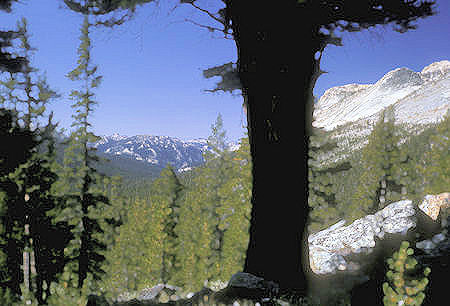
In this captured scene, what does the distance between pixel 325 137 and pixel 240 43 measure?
10.1 meters

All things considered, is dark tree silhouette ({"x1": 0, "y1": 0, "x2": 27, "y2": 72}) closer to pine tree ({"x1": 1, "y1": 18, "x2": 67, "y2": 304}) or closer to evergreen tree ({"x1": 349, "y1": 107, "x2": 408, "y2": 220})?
pine tree ({"x1": 1, "y1": 18, "x2": 67, "y2": 304})

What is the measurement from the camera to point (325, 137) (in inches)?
522

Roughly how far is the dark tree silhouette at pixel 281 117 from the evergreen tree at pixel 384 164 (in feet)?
85.8

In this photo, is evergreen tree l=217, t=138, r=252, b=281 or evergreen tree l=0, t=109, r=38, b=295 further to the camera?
evergreen tree l=217, t=138, r=252, b=281

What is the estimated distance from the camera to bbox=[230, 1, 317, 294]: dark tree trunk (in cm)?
382

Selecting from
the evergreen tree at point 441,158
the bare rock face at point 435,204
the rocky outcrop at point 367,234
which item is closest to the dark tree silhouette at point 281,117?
the rocky outcrop at point 367,234

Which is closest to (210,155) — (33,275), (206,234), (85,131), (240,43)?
Result: (206,234)

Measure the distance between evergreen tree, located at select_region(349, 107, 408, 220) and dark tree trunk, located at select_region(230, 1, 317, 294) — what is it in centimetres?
2620

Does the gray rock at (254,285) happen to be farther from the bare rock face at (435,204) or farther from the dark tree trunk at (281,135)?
the bare rock face at (435,204)

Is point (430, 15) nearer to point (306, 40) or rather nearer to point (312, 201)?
point (306, 40)

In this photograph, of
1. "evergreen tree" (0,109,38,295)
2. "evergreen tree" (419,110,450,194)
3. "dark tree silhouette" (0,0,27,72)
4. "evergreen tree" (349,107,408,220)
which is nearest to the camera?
"dark tree silhouette" (0,0,27,72)

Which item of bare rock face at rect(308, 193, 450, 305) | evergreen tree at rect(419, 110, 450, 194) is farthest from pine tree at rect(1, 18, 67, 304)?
evergreen tree at rect(419, 110, 450, 194)

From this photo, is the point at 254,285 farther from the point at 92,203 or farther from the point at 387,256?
the point at 92,203

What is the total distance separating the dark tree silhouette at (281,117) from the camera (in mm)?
3816
